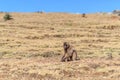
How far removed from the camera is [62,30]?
42719mm

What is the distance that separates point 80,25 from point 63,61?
26.8 meters

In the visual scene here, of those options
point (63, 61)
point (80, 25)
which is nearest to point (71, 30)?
point (80, 25)

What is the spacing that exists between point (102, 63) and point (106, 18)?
37.4m

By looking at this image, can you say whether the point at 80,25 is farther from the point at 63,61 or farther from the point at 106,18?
the point at 63,61

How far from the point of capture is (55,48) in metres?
31.1

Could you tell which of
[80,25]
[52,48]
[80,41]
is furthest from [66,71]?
[80,25]

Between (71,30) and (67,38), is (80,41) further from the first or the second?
(71,30)

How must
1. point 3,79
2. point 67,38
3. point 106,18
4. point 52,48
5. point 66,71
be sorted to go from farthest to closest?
point 106,18 → point 67,38 → point 52,48 → point 66,71 → point 3,79

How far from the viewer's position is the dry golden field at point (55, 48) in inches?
685

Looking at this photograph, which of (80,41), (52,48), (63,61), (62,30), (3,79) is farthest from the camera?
(62,30)

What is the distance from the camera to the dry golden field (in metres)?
17.4

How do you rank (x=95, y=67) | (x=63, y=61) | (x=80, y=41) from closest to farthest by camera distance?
(x=95, y=67)
(x=63, y=61)
(x=80, y=41)

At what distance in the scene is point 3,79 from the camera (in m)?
16.1

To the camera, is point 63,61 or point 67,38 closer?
point 63,61
